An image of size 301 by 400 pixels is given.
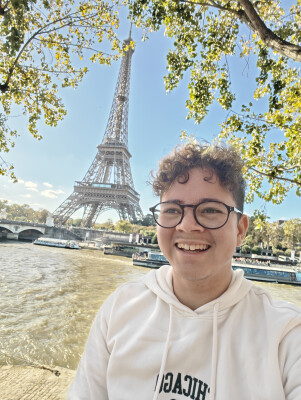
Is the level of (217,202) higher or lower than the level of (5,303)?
higher

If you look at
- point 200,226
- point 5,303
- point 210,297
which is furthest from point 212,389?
point 5,303

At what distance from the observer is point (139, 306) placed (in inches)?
59.7

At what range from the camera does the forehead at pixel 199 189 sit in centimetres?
142

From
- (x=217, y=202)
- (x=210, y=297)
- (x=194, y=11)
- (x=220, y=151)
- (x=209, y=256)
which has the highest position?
(x=194, y=11)

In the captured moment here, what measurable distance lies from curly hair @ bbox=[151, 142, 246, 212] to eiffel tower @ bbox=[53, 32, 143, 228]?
49.5 metres

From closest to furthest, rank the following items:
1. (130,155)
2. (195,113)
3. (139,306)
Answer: (139,306), (195,113), (130,155)

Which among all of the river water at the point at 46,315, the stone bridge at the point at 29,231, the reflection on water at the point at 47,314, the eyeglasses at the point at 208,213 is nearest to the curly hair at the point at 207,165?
the eyeglasses at the point at 208,213

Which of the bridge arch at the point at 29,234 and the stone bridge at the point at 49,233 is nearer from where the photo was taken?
the stone bridge at the point at 49,233

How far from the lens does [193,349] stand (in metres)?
1.25

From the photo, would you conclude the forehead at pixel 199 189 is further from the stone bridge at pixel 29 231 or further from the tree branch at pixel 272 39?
the stone bridge at pixel 29 231

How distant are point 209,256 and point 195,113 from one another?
5234 mm

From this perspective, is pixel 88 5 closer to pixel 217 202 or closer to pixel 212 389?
pixel 217 202

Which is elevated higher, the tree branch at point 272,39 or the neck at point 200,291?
the tree branch at point 272,39

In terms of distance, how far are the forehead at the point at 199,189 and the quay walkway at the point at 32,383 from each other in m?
3.55
